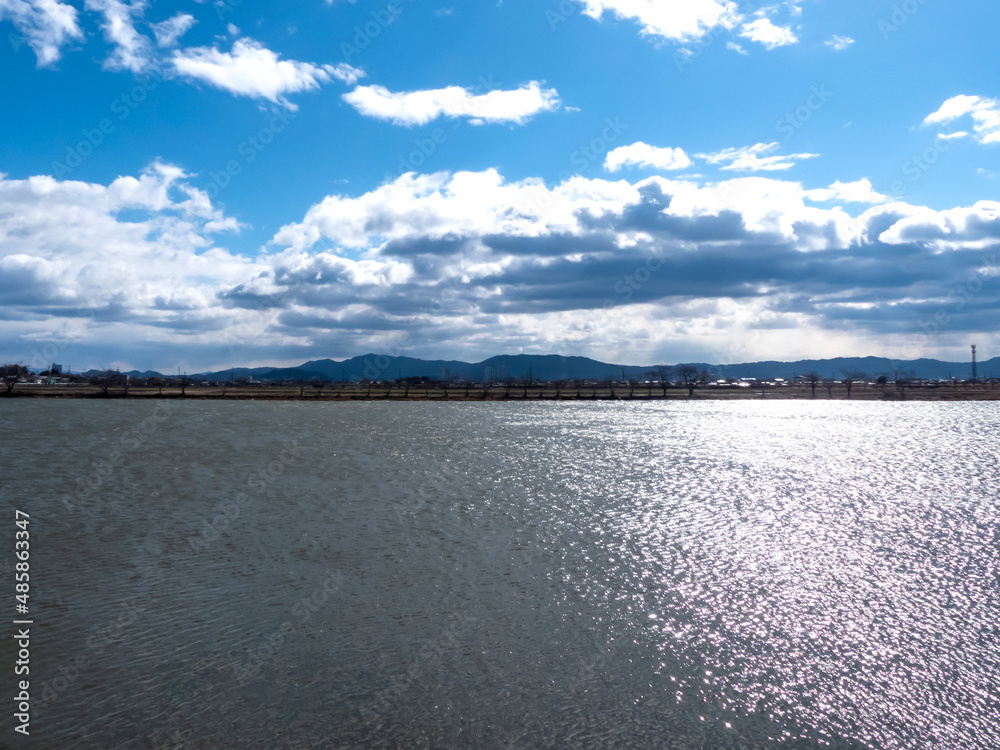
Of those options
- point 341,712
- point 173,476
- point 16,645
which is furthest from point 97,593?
point 173,476

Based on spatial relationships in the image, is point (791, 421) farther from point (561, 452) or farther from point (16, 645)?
Answer: point (16, 645)

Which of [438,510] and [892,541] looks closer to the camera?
[892,541]

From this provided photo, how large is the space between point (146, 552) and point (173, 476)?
1389 cm

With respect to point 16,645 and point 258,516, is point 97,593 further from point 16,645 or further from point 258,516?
point 258,516

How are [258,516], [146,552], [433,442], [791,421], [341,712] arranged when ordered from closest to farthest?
[341,712] < [146,552] < [258,516] < [433,442] < [791,421]

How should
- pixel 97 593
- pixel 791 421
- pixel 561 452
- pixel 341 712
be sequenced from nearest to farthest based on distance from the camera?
pixel 341 712 → pixel 97 593 → pixel 561 452 → pixel 791 421

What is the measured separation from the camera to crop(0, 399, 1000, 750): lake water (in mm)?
8680

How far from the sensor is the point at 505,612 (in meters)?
12.5

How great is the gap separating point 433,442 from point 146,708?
38.5 m

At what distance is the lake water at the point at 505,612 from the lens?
868 centimetres

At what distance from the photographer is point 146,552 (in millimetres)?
16250

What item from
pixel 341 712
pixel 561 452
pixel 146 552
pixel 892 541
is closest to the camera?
pixel 341 712

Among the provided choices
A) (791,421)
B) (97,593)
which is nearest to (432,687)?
(97,593)

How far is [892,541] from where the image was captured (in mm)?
18828
